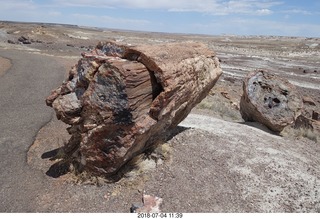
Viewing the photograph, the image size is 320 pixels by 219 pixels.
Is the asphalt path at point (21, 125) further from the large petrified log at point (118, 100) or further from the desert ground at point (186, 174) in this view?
the large petrified log at point (118, 100)

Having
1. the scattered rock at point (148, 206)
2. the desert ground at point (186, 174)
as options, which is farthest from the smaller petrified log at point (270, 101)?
the scattered rock at point (148, 206)

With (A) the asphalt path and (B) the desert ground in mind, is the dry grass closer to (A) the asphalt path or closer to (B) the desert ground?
(B) the desert ground

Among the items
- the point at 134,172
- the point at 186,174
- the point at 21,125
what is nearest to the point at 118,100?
the point at 134,172

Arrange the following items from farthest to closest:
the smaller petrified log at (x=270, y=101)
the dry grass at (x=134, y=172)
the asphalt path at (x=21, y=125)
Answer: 1. the smaller petrified log at (x=270, y=101)
2. the dry grass at (x=134, y=172)
3. the asphalt path at (x=21, y=125)

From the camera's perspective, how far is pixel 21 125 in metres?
12.3

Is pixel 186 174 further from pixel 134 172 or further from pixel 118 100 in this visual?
pixel 118 100

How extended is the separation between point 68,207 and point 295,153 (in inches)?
286

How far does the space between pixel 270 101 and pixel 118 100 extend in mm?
7930

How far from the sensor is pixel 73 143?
9.13 metres

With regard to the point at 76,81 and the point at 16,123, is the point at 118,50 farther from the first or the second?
the point at 16,123

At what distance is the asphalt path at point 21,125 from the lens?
311 inches

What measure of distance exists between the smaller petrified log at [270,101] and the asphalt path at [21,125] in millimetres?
8071

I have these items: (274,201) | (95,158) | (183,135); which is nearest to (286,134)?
(183,135)

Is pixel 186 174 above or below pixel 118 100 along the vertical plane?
below
